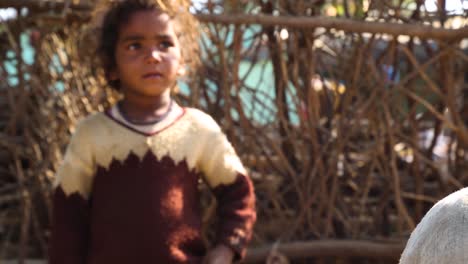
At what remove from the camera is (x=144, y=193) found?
2699 millimetres

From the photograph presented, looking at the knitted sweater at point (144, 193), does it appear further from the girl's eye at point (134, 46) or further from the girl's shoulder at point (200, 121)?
the girl's eye at point (134, 46)

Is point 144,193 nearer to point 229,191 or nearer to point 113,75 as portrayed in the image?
point 229,191

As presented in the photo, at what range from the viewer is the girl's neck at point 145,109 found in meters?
2.80

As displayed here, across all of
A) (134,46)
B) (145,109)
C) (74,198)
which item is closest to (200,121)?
(145,109)

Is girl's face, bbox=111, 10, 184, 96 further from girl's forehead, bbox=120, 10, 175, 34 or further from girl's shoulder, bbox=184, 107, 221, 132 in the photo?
girl's shoulder, bbox=184, 107, 221, 132

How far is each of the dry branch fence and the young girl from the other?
553 millimetres

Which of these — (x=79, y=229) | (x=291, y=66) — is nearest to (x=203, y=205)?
(x=291, y=66)

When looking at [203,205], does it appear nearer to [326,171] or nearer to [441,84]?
[326,171]

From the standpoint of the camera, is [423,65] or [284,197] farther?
[284,197]

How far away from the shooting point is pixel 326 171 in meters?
3.53

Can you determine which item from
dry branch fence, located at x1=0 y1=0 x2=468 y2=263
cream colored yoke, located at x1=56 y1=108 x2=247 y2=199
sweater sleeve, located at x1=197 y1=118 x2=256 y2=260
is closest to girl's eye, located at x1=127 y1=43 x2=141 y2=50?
cream colored yoke, located at x1=56 y1=108 x2=247 y2=199

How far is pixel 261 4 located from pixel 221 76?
32 cm

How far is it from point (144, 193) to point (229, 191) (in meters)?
0.30

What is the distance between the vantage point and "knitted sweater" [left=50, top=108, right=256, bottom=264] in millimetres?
2686
